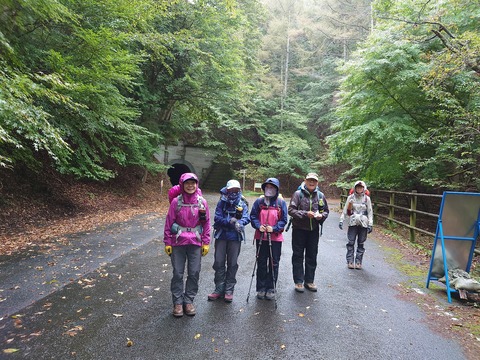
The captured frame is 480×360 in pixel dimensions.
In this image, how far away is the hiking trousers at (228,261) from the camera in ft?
13.3

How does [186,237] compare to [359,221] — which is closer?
[186,237]

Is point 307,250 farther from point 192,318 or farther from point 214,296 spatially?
point 192,318

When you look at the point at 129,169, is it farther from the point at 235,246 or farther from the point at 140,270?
the point at 235,246

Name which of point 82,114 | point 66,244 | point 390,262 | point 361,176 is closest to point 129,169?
point 82,114

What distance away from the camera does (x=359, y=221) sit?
18.8 feet

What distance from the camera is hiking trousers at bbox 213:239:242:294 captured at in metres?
4.05

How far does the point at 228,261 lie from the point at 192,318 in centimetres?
86

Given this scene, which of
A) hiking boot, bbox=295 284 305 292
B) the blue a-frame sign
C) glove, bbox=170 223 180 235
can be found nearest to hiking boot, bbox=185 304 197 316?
glove, bbox=170 223 180 235

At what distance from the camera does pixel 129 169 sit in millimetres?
16266

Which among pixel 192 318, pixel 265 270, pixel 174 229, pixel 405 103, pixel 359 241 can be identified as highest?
pixel 405 103

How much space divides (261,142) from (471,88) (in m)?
21.0

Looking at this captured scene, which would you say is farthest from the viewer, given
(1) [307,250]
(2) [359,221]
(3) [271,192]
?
(2) [359,221]

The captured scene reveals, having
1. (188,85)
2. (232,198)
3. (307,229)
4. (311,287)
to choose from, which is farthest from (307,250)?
(188,85)

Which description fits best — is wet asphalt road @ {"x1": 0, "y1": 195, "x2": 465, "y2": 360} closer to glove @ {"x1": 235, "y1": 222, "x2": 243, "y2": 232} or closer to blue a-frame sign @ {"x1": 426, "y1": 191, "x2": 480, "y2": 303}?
blue a-frame sign @ {"x1": 426, "y1": 191, "x2": 480, "y2": 303}
